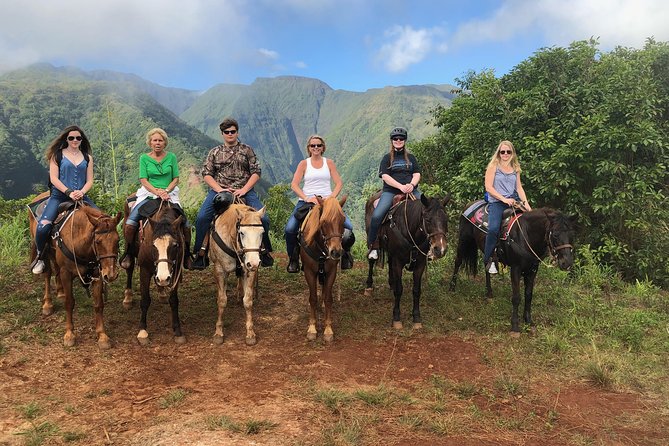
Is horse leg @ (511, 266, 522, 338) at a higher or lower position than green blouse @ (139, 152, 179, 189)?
lower

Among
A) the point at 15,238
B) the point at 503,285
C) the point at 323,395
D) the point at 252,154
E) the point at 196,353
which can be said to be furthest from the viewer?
the point at 15,238

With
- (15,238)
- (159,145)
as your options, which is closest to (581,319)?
(159,145)

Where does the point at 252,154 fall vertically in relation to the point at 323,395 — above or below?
above

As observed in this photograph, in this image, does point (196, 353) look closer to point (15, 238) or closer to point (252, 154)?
point (252, 154)

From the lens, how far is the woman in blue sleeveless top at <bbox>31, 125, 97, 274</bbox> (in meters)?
5.83

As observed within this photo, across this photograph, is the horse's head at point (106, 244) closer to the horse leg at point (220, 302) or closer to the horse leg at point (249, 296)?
A: the horse leg at point (220, 302)

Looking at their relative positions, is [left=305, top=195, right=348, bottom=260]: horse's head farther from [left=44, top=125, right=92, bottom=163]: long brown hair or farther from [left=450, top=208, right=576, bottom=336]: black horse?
[left=44, top=125, right=92, bottom=163]: long brown hair

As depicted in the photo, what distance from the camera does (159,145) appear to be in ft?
20.3

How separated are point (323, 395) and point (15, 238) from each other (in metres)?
9.49

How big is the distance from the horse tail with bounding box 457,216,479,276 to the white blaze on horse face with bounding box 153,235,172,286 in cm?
575

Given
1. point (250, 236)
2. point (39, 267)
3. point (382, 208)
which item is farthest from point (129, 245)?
point (382, 208)

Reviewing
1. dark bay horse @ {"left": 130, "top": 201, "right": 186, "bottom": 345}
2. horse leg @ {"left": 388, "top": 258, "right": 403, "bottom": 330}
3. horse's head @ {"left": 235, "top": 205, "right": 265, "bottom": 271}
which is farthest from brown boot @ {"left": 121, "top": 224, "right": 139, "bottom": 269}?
horse leg @ {"left": 388, "top": 258, "right": 403, "bottom": 330}

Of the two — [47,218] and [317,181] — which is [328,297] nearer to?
[317,181]

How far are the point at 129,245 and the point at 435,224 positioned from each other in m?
4.81
